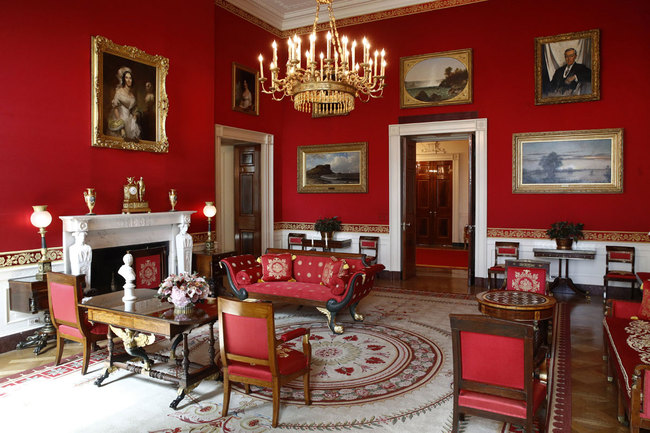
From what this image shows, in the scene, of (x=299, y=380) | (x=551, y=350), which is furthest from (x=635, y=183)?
(x=299, y=380)

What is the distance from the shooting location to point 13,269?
A: 18.0ft

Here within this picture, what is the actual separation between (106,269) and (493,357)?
17.9 ft

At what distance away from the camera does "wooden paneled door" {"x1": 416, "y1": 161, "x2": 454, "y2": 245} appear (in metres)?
15.9

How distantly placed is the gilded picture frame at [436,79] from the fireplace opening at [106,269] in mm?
6173

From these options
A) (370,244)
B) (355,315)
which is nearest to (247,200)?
(370,244)

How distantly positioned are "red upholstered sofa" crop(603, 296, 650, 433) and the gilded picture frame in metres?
5.33

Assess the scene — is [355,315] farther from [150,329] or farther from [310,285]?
[150,329]

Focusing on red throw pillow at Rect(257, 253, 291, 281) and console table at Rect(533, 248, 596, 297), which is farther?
console table at Rect(533, 248, 596, 297)

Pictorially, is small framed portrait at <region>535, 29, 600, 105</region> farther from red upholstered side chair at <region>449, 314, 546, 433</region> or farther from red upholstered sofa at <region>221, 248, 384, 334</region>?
red upholstered side chair at <region>449, 314, 546, 433</region>

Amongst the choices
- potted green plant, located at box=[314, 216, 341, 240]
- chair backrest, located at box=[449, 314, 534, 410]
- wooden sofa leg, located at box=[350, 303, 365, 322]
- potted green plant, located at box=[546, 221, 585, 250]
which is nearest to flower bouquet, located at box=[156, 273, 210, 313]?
chair backrest, located at box=[449, 314, 534, 410]

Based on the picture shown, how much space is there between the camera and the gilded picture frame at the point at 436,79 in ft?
29.8

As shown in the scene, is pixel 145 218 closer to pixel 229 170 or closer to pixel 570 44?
pixel 229 170

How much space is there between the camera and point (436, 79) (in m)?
9.35

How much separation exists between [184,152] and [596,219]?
7.22 metres
